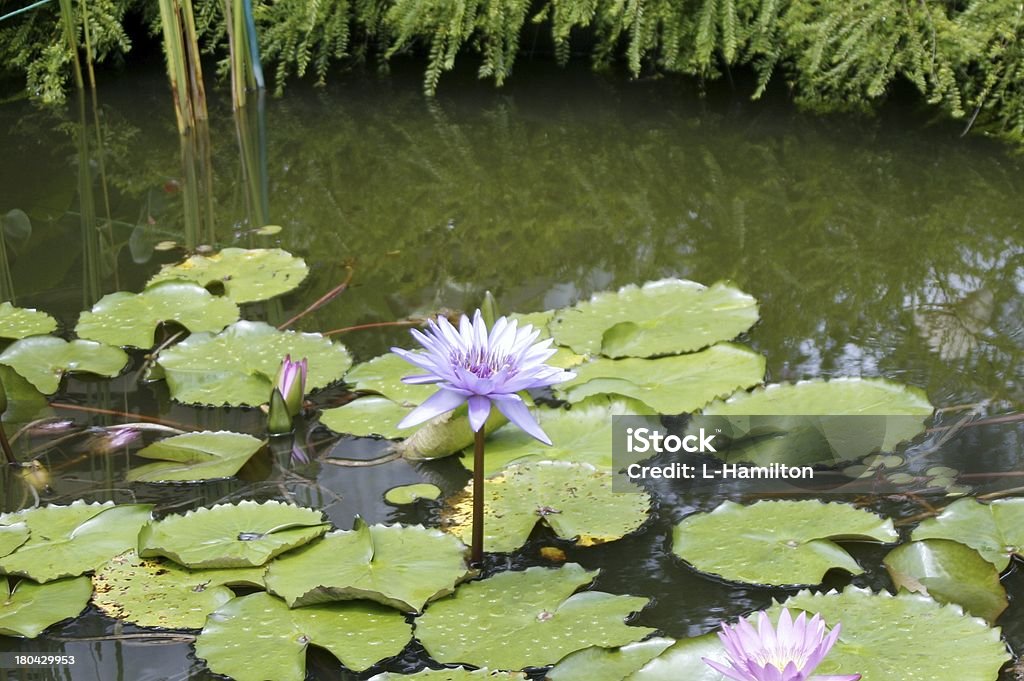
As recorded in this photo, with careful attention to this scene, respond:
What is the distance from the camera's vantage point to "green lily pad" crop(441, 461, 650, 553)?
1378mm

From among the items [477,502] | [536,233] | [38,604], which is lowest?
[38,604]

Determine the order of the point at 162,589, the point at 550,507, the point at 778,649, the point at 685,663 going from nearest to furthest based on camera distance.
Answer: the point at 778,649 → the point at 685,663 → the point at 162,589 → the point at 550,507

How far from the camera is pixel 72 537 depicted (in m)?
1.39

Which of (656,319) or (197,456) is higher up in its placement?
(656,319)

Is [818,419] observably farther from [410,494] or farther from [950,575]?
[410,494]

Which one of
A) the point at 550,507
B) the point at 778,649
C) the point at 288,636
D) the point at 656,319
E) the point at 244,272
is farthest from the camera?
the point at 244,272

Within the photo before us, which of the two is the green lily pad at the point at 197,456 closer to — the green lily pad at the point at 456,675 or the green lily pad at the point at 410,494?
the green lily pad at the point at 410,494

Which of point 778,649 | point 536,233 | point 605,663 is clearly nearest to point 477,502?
point 605,663

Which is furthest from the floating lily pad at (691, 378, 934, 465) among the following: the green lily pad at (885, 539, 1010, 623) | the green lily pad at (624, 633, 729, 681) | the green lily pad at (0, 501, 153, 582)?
the green lily pad at (0, 501, 153, 582)

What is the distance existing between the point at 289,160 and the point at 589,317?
162 centimetres

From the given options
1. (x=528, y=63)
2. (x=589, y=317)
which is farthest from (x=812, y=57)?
(x=589, y=317)

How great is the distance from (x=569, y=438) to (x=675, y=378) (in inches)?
9.7

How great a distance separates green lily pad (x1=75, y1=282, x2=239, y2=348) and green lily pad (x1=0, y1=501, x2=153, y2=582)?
0.56 metres

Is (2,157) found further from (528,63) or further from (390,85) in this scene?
(528,63)
